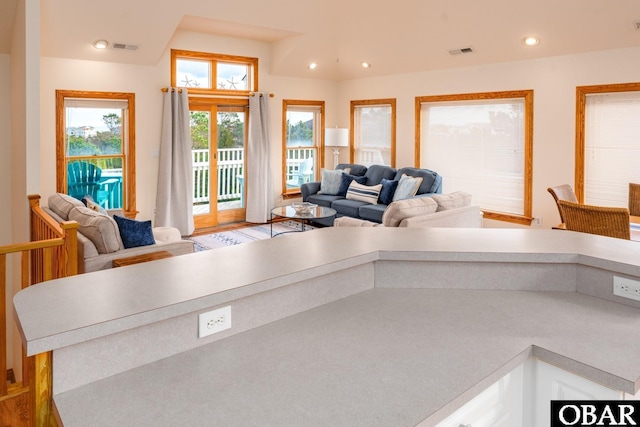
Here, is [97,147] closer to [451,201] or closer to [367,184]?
[367,184]

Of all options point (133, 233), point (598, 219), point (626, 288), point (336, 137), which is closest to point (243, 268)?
point (626, 288)

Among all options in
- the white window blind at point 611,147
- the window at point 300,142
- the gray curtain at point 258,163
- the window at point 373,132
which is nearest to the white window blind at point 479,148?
the window at point 373,132

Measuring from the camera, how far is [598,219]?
13.4ft

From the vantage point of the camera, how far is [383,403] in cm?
121

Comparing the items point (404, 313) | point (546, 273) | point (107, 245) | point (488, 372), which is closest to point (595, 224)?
point (546, 273)

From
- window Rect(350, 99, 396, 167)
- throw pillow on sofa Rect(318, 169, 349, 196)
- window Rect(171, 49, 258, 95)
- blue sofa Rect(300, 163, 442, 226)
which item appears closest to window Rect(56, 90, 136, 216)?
window Rect(171, 49, 258, 95)

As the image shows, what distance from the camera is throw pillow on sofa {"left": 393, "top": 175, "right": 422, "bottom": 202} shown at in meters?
7.27

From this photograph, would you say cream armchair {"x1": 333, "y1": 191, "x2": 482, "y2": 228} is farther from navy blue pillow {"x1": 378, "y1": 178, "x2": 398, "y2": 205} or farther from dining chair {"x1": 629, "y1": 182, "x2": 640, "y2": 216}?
navy blue pillow {"x1": 378, "y1": 178, "x2": 398, "y2": 205}

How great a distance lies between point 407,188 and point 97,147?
431 cm

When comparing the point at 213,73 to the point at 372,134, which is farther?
the point at 372,134

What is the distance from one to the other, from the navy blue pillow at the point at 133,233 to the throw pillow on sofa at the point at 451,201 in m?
3.06

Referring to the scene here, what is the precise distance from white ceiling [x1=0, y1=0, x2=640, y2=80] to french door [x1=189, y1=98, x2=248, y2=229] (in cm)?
109

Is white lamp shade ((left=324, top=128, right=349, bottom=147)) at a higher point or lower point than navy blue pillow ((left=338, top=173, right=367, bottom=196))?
higher

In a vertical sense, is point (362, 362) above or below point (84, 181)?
below
